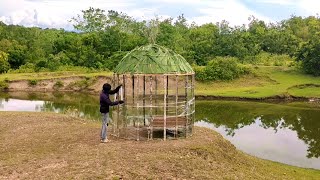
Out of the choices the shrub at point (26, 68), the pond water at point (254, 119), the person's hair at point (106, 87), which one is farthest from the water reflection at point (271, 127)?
the shrub at point (26, 68)

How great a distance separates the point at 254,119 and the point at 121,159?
2545 cm

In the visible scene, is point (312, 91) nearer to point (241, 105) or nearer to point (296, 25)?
point (241, 105)

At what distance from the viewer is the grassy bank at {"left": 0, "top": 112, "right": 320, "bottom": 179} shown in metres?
15.8

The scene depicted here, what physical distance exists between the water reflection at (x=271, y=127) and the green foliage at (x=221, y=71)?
1340 centimetres

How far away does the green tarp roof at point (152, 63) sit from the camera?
2130 cm

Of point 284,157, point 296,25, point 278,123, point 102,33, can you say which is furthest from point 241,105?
point 296,25

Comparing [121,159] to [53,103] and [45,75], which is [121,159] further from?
[45,75]

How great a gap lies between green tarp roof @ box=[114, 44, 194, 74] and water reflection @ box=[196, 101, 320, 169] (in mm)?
8354

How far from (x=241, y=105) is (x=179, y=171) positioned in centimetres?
3372

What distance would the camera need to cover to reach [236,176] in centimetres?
1691

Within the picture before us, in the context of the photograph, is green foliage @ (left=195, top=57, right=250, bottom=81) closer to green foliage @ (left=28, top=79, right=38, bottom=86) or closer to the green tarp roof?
green foliage @ (left=28, top=79, right=38, bottom=86)

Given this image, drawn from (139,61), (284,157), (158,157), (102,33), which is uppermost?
(102,33)

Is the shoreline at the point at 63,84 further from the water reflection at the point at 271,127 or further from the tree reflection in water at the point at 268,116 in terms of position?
the water reflection at the point at 271,127

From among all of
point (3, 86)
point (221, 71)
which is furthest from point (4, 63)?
point (221, 71)
